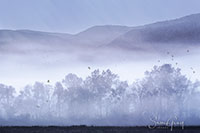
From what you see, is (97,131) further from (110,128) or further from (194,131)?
(194,131)

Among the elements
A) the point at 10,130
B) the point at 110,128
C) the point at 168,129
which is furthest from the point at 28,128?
the point at 168,129

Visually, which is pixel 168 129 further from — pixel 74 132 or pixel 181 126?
pixel 74 132

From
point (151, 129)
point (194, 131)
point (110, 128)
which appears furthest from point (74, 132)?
point (194, 131)

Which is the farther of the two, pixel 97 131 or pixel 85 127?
pixel 85 127

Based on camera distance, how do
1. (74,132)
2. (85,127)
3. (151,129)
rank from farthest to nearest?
(85,127) < (151,129) < (74,132)

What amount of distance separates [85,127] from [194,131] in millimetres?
10583

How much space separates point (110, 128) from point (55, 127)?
5662mm

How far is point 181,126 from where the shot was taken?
3806 centimetres

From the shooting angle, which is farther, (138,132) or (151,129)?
(151,129)

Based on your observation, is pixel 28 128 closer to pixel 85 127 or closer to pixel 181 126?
pixel 85 127

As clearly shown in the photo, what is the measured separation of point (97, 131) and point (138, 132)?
11.8ft

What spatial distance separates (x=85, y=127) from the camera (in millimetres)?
36781

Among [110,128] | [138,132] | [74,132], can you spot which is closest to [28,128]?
[74,132]

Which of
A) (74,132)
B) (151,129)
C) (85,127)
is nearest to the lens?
(74,132)
